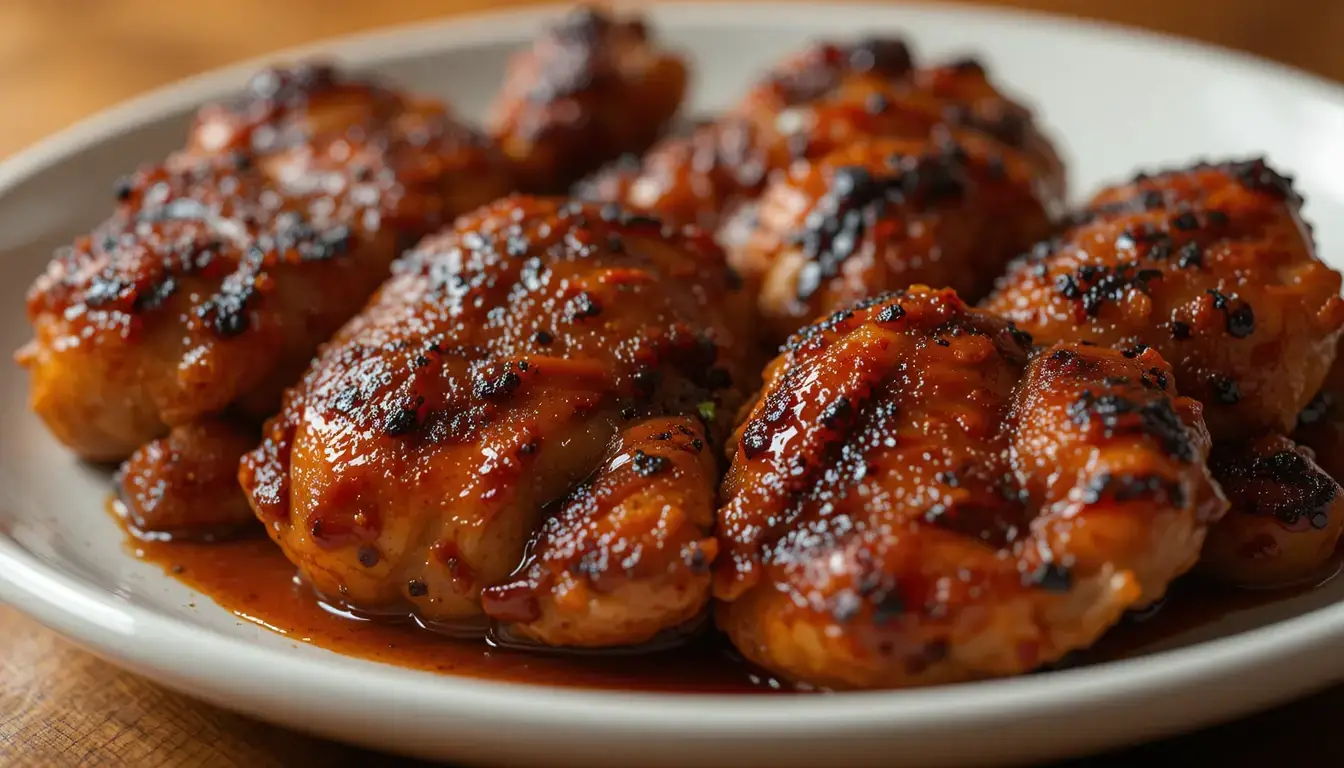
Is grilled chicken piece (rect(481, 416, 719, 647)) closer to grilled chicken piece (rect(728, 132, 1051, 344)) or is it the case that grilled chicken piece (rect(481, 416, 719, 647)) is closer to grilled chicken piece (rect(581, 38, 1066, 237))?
grilled chicken piece (rect(728, 132, 1051, 344))

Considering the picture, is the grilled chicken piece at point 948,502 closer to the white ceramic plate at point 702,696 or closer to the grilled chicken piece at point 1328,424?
the white ceramic plate at point 702,696

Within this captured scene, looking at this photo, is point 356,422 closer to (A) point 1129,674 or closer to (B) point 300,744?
(B) point 300,744

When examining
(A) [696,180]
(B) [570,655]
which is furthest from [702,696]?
(A) [696,180]

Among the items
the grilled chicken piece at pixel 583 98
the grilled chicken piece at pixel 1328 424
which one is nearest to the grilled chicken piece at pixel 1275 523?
the grilled chicken piece at pixel 1328 424

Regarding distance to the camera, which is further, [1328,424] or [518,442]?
[1328,424]

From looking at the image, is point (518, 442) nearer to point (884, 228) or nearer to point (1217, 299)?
point (884, 228)

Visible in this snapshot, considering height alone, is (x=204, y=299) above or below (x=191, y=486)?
above
